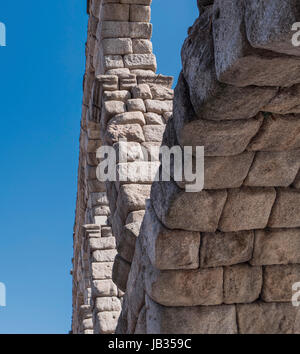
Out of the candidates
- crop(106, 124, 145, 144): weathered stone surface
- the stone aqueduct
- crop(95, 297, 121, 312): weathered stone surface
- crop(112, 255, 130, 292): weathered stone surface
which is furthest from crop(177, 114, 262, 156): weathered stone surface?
crop(95, 297, 121, 312): weathered stone surface

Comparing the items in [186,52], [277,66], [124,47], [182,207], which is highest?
[124,47]

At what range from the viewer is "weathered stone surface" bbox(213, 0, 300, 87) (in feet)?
6.73

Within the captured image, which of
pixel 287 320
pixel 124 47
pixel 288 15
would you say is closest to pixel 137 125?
pixel 124 47

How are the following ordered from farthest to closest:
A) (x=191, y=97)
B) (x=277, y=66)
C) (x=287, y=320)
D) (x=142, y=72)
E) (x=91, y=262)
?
(x=91, y=262) < (x=142, y=72) < (x=287, y=320) < (x=191, y=97) < (x=277, y=66)

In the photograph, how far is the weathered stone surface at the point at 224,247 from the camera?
351cm

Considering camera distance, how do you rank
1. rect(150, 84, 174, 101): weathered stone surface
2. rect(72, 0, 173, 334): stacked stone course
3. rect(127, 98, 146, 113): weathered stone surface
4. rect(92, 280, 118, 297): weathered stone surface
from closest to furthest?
rect(72, 0, 173, 334): stacked stone course
rect(127, 98, 146, 113): weathered stone surface
rect(150, 84, 174, 101): weathered stone surface
rect(92, 280, 118, 297): weathered stone surface

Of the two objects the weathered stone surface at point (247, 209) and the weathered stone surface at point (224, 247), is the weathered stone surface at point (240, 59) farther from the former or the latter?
the weathered stone surface at point (224, 247)

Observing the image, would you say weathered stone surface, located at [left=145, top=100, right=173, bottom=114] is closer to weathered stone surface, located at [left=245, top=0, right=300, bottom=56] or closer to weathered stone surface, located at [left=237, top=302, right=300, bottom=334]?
weathered stone surface, located at [left=237, top=302, right=300, bottom=334]

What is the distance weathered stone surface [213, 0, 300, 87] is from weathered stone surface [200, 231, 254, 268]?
150 cm

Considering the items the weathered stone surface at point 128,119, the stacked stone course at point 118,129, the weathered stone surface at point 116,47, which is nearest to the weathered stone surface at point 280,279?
the stacked stone course at point 118,129

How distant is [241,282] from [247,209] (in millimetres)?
693

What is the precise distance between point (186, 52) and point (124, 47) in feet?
15.2
